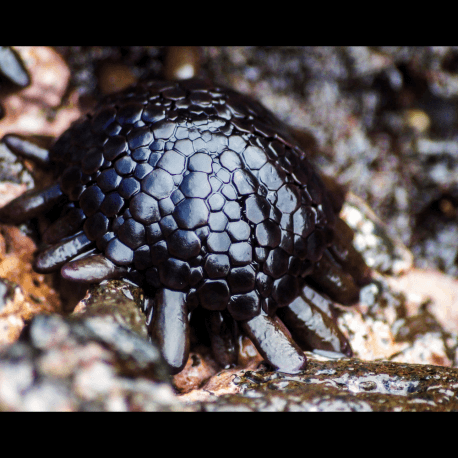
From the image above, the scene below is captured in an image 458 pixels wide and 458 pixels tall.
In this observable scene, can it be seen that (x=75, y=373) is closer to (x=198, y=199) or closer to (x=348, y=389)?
(x=198, y=199)

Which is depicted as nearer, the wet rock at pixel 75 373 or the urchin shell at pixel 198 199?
the wet rock at pixel 75 373

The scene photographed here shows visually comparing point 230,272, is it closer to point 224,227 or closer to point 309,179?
point 224,227

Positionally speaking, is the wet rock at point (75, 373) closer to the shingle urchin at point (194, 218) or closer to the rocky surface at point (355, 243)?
the rocky surface at point (355, 243)

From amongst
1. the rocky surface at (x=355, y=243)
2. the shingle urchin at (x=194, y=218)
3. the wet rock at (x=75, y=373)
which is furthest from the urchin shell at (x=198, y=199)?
the wet rock at (x=75, y=373)

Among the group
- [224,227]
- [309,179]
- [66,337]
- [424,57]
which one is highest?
[424,57]

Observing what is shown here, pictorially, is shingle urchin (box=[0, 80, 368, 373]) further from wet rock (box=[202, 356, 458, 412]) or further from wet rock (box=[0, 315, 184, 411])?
wet rock (box=[0, 315, 184, 411])

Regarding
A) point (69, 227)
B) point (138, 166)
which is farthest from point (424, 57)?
point (69, 227)
